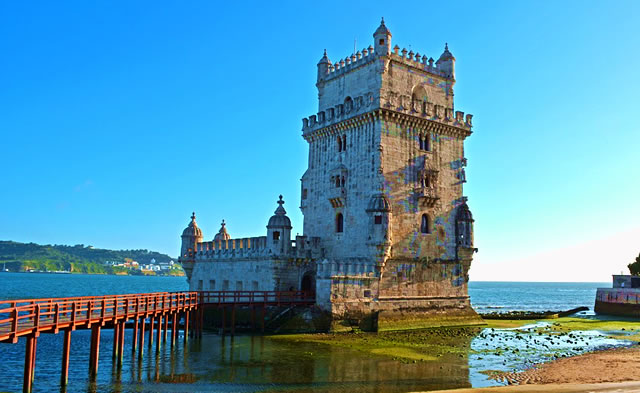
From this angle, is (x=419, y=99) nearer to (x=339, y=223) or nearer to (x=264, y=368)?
(x=339, y=223)

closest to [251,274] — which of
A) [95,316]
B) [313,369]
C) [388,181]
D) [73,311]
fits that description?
[388,181]

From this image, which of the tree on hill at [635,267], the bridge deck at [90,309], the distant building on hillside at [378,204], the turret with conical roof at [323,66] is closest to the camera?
the bridge deck at [90,309]

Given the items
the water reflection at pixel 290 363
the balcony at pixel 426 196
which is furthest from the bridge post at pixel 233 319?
the balcony at pixel 426 196

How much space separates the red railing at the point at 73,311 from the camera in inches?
760

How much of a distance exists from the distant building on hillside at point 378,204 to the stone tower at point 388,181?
8 cm

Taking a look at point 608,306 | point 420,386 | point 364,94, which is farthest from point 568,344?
point 608,306

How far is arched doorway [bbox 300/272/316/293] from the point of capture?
4298 cm

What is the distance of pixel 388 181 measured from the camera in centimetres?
4069

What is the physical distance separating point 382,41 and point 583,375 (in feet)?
88.4

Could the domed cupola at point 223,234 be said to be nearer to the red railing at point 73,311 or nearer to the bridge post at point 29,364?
the red railing at point 73,311

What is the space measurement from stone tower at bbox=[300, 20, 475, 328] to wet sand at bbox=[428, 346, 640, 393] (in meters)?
13.8

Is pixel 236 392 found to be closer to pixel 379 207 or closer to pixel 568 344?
pixel 379 207

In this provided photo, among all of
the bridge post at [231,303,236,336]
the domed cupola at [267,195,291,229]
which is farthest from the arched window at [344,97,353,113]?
the bridge post at [231,303,236,336]

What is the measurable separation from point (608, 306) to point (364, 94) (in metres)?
45.1
